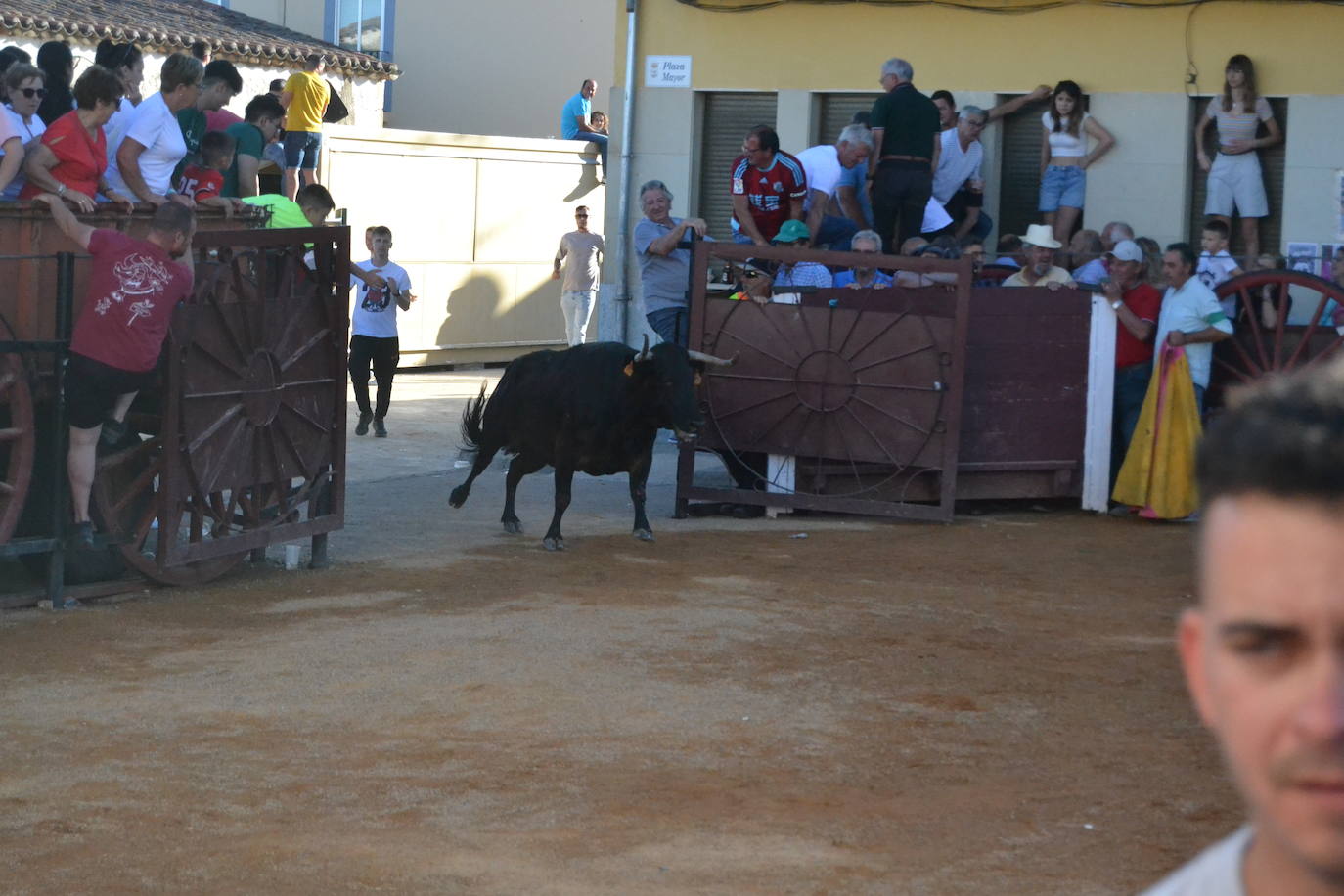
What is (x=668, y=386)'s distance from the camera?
401 inches

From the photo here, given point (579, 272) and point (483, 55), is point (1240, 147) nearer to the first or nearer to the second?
point (579, 272)

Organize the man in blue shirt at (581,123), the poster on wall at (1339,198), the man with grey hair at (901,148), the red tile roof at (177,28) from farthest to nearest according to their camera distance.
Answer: the man in blue shirt at (581,123) → the red tile roof at (177,28) → the poster on wall at (1339,198) → the man with grey hair at (901,148)

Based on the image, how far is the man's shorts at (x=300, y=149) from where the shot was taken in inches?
648

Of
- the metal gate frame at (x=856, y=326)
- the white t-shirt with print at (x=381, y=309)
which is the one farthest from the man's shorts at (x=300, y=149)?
the metal gate frame at (x=856, y=326)

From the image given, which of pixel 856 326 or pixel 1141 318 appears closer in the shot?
pixel 856 326

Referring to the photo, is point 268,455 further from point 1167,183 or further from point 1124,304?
point 1167,183

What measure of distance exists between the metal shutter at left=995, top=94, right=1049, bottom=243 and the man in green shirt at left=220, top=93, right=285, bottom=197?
5978 millimetres

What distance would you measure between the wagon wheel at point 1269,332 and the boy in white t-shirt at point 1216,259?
0.23 metres

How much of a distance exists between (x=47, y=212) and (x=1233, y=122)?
8.91 m

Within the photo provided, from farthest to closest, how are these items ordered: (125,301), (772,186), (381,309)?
(381,309)
(772,186)
(125,301)

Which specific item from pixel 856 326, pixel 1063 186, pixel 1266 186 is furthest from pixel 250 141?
pixel 1266 186

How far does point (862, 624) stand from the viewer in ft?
27.3

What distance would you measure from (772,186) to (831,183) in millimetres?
707

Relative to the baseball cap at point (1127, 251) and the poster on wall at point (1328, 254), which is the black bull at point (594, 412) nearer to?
the baseball cap at point (1127, 251)
